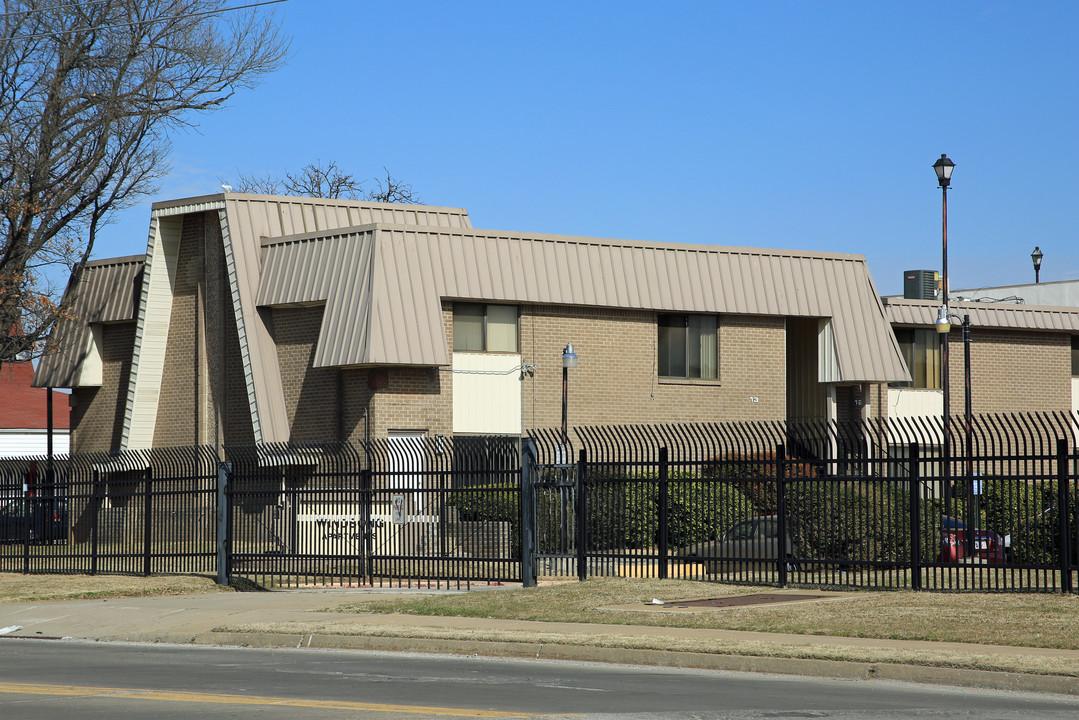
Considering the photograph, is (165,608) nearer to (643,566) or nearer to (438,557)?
(438,557)

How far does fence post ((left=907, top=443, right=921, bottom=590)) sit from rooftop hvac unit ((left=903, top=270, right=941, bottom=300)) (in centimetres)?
2973

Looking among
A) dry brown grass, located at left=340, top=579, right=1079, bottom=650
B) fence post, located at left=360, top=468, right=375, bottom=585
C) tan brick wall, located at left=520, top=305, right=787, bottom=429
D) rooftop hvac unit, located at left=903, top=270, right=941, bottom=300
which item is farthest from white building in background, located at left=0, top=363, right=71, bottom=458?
dry brown grass, located at left=340, top=579, right=1079, bottom=650

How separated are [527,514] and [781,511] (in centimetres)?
368

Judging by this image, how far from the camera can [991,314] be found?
134 ft

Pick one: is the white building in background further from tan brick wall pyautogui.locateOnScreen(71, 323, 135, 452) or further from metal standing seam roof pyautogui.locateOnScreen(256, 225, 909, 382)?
metal standing seam roof pyautogui.locateOnScreen(256, 225, 909, 382)

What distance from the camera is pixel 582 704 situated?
1052cm

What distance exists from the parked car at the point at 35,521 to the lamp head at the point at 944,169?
22838mm

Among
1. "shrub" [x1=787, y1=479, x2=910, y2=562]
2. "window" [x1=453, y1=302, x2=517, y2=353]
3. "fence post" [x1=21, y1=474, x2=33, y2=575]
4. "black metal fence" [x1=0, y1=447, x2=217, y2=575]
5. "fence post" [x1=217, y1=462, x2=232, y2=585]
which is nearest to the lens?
"shrub" [x1=787, y1=479, x2=910, y2=562]

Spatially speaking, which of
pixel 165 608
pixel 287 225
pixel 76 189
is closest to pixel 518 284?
pixel 287 225

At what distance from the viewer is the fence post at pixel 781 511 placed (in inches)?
725

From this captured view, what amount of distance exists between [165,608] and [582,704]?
10.4 m

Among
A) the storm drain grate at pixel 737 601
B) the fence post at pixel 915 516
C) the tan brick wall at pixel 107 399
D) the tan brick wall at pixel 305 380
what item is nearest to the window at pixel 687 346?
the tan brick wall at pixel 305 380

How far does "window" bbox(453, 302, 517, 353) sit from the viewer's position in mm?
33312

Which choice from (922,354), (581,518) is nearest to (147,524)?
(581,518)
